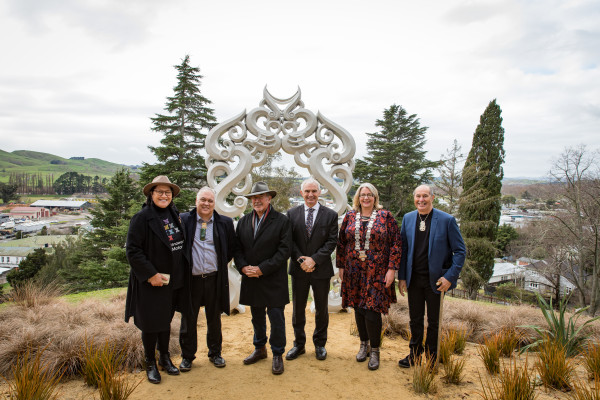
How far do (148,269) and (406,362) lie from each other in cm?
248

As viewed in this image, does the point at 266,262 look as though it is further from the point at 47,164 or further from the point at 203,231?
the point at 47,164

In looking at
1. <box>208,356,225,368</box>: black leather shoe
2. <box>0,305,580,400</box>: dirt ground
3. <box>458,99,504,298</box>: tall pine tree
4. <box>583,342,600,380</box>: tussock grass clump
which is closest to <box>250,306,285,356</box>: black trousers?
<box>0,305,580,400</box>: dirt ground

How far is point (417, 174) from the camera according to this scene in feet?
68.6

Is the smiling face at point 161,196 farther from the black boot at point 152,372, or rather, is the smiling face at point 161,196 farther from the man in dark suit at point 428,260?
the man in dark suit at point 428,260

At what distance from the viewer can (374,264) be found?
2.87 metres

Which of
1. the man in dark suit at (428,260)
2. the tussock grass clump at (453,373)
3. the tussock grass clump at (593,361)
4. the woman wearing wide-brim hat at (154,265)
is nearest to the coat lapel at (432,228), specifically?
the man in dark suit at (428,260)

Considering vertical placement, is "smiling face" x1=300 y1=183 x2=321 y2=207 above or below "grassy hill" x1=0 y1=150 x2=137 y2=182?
below

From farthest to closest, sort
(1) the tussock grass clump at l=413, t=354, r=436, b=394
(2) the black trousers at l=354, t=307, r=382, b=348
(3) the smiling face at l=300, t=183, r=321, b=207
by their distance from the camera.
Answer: (3) the smiling face at l=300, t=183, r=321, b=207, (2) the black trousers at l=354, t=307, r=382, b=348, (1) the tussock grass clump at l=413, t=354, r=436, b=394

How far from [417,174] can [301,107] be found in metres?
17.8

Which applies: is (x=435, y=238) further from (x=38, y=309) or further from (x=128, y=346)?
(x=38, y=309)

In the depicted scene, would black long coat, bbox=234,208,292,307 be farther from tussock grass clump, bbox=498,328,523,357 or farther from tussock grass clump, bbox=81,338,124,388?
tussock grass clump, bbox=498,328,523,357

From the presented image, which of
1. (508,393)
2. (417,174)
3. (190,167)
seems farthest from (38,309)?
(417,174)

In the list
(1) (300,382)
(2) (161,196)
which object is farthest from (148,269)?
(1) (300,382)

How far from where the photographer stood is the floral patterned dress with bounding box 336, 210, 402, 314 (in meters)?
2.86
